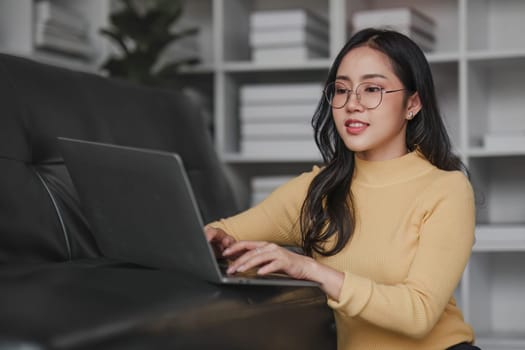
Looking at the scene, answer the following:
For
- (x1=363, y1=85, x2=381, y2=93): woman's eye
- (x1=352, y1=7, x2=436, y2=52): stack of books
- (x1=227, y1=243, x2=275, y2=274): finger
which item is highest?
(x1=352, y1=7, x2=436, y2=52): stack of books

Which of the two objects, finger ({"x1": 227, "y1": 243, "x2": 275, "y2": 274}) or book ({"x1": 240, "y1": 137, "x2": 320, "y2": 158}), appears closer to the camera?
finger ({"x1": 227, "y1": 243, "x2": 275, "y2": 274})

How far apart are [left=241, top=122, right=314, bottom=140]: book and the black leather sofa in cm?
69

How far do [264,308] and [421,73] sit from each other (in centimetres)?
66

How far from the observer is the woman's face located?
1.58 m

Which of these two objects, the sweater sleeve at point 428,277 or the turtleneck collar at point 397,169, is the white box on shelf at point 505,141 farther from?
the sweater sleeve at point 428,277

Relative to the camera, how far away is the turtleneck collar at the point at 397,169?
5.35ft

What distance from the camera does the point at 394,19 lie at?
2.80 m

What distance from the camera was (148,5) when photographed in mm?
2953

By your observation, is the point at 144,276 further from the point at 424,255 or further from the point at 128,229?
the point at 424,255

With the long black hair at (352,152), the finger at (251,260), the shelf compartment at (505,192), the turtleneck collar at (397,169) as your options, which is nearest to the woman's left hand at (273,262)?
the finger at (251,260)

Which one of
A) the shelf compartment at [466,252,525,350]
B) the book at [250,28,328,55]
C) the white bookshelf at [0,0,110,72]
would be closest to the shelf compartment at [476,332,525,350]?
the shelf compartment at [466,252,525,350]

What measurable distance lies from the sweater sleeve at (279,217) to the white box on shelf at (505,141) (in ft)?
3.97

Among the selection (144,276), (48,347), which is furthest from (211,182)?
(48,347)

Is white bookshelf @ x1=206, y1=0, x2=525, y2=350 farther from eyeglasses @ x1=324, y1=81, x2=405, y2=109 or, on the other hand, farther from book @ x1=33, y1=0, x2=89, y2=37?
eyeglasses @ x1=324, y1=81, x2=405, y2=109
